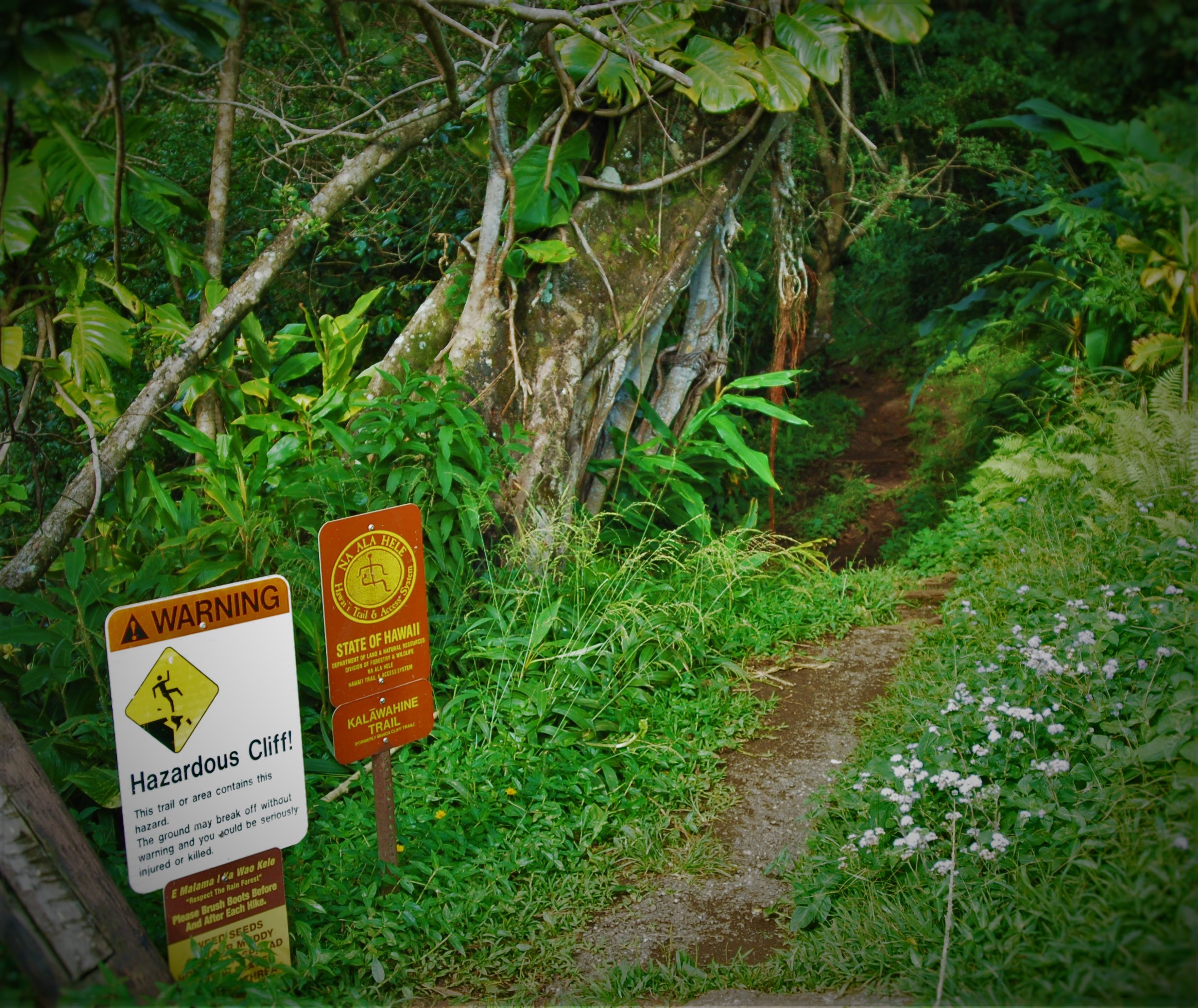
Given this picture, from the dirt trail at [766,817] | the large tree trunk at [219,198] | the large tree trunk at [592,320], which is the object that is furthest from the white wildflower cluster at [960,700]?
the large tree trunk at [219,198]

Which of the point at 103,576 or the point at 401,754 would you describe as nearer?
the point at 103,576

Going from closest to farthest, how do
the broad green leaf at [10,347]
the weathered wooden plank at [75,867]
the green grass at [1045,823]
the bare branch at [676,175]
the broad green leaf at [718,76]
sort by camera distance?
1. the green grass at [1045,823]
2. the weathered wooden plank at [75,867]
3. the broad green leaf at [10,347]
4. the broad green leaf at [718,76]
5. the bare branch at [676,175]

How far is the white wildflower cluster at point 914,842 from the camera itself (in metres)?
2.18

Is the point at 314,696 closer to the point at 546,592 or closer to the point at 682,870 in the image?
the point at 546,592

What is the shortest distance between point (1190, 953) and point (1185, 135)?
1.38 m

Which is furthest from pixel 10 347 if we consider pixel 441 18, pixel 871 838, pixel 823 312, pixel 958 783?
pixel 823 312

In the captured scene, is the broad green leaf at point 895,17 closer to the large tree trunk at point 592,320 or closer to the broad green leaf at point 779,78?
the broad green leaf at point 779,78

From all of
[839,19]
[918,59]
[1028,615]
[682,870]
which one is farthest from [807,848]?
[918,59]

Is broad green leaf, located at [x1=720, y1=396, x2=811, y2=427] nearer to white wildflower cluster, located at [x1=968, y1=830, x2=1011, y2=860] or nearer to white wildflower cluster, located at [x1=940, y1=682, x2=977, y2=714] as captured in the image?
white wildflower cluster, located at [x1=940, y1=682, x2=977, y2=714]

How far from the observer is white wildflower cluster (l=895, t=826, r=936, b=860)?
2182 mm

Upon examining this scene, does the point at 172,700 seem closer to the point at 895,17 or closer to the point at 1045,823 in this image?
the point at 1045,823

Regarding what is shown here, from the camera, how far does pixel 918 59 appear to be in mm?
6020

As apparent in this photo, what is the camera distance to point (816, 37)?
4.31 meters

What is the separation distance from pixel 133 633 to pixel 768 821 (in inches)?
81.3
